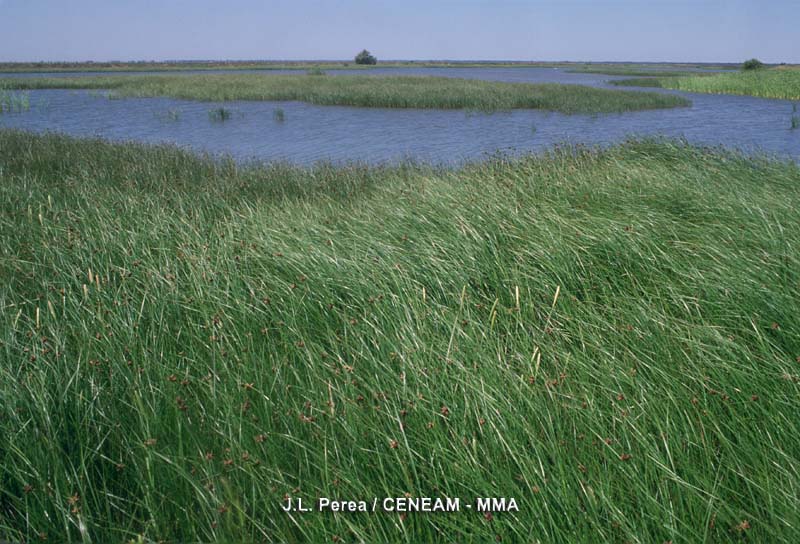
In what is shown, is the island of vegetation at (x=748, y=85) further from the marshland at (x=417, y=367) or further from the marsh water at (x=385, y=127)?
the marshland at (x=417, y=367)

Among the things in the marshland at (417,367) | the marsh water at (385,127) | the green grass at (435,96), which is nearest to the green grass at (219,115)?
the marsh water at (385,127)

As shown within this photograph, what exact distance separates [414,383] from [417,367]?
8cm

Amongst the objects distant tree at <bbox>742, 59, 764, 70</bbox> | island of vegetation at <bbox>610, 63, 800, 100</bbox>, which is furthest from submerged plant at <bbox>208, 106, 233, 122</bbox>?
distant tree at <bbox>742, 59, 764, 70</bbox>

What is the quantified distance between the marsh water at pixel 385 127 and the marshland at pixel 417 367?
8.05 m

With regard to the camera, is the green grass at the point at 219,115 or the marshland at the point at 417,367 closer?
the marshland at the point at 417,367

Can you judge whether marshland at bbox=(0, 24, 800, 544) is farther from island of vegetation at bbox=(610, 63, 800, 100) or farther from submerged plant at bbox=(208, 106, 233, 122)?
island of vegetation at bbox=(610, 63, 800, 100)

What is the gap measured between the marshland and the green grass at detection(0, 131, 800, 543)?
18 millimetres

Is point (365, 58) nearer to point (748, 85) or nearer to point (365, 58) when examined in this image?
point (365, 58)

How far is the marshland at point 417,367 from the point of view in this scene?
2.12 m

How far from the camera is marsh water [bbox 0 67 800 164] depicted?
1591 cm

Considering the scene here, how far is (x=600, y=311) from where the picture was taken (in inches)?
153

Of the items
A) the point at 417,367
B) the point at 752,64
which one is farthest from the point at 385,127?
the point at 752,64

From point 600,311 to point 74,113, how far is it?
2811 centimetres

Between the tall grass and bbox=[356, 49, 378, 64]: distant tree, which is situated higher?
bbox=[356, 49, 378, 64]: distant tree
